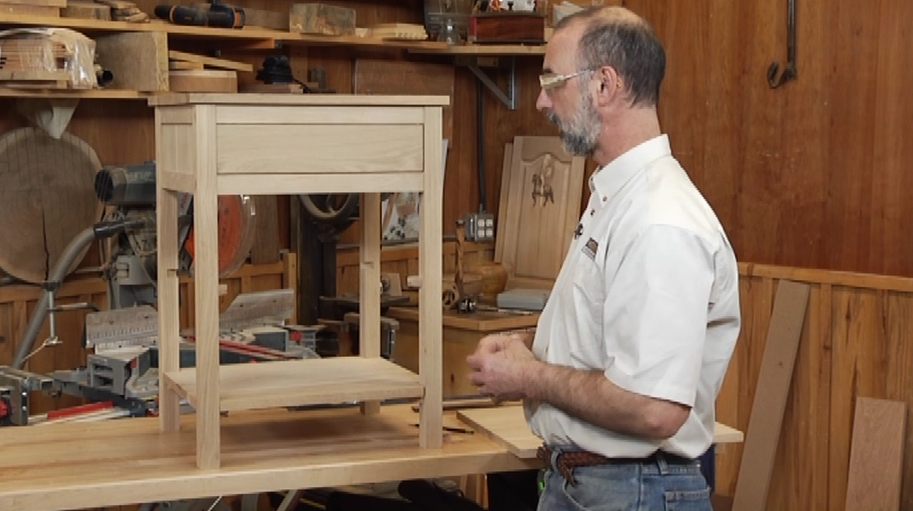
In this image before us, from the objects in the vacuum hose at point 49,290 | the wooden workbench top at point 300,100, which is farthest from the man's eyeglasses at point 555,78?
the vacuum hose at point 49,290

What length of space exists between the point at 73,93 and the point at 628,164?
87.0 inches

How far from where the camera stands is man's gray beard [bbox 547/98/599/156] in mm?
2312

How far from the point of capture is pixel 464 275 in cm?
516

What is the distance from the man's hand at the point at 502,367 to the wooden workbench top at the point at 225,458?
0.85 ft

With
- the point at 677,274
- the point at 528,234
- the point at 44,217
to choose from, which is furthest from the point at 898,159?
the point at 44,217

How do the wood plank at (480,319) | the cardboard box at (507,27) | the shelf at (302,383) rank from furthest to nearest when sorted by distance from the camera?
the cardboard box at (507,27), the wood plank at (480,319), the shelf at (302,383)

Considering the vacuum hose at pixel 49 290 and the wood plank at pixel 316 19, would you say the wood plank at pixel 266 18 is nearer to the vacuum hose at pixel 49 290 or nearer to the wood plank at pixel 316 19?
the wood plank at pixel 316 19

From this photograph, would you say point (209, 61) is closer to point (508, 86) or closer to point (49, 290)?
point (49, 290)

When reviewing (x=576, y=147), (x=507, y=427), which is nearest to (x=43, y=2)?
(x=507, y=427)

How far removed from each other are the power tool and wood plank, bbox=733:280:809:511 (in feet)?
6.75

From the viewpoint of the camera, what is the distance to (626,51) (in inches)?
89.8

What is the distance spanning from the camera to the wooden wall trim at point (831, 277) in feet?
13.8

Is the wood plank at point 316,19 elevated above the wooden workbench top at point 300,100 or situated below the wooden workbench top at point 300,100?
above

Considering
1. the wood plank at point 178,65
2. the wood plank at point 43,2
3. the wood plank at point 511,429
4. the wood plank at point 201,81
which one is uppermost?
the wood plank at point 43,2
